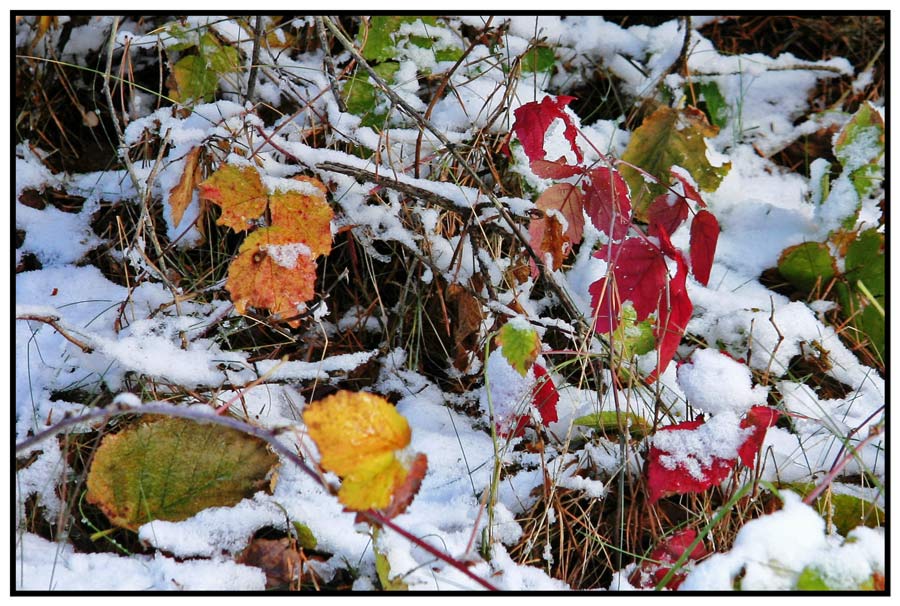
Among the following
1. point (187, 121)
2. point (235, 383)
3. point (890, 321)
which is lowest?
point (235, 383)

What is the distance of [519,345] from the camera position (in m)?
0.86

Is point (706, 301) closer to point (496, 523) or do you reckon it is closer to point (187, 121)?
point (496, 523)

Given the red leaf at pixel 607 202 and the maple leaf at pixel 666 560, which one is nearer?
the maple leaf at pixel 666 560

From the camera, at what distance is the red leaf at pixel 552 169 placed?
103 cm

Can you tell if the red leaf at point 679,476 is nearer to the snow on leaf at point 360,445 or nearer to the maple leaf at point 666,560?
the maple leaf at point 666,560

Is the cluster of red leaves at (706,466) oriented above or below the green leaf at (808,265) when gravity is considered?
below

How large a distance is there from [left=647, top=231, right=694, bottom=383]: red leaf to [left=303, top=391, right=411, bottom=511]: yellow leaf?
18.0 inches

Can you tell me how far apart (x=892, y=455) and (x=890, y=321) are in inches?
10.6

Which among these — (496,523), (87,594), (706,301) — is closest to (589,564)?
(496,523)

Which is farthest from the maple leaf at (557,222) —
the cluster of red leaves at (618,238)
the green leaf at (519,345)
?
the green leaf at (519,345)

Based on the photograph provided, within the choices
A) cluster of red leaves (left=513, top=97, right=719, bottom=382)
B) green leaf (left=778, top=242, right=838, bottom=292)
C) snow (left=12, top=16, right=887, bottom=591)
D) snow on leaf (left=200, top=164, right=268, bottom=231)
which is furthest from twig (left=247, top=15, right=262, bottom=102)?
green leaf (left=778, top=242, right=838, bottom=292)

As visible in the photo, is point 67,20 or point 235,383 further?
point 67,20

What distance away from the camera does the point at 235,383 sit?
112 cm

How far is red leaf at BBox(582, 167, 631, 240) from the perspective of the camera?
3.45ft
